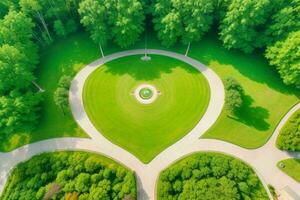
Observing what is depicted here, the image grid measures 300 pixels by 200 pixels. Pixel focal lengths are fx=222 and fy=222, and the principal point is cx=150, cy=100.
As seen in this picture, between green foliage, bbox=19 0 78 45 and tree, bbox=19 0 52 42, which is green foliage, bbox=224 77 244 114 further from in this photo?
tree, bbox=19 0 52 42

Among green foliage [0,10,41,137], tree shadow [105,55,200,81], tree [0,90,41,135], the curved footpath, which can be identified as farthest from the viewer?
tree shadow [105,55,200,81]

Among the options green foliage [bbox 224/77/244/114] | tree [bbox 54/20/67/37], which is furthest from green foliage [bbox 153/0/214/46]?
tree [bbox 54/20/67/37]

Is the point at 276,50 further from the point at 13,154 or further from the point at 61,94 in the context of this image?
the point at 13,154

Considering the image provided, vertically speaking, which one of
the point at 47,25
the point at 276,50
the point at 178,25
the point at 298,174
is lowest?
the point at 298,174

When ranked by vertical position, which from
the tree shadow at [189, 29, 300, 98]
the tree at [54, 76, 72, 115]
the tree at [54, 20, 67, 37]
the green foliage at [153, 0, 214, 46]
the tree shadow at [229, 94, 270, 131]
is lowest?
the tree shadow at [229, 94, 270, 131]

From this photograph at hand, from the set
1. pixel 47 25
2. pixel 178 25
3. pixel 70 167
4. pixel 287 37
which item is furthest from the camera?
pixel 47 25

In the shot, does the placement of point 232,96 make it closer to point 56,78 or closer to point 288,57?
point 288,57

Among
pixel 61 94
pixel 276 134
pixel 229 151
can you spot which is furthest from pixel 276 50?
pixel 61 94
